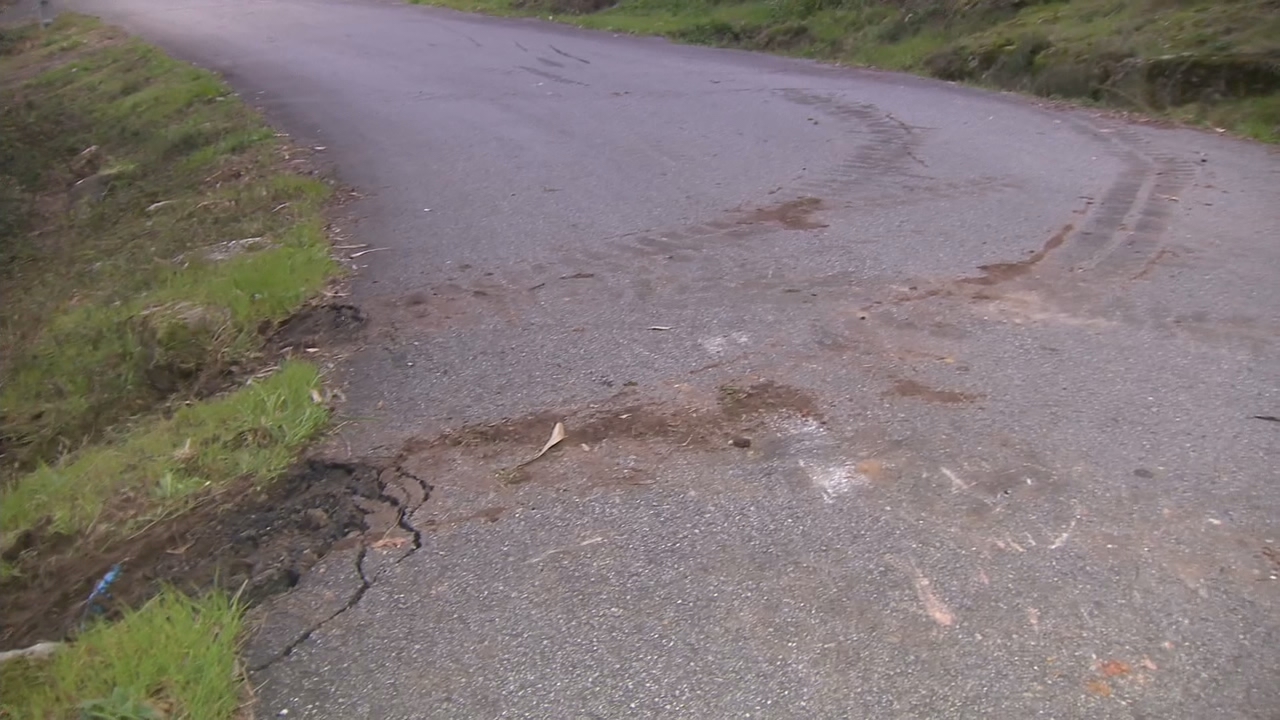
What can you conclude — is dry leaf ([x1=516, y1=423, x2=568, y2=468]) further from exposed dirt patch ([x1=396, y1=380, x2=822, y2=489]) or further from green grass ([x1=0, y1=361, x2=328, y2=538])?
green grass ([x1=0, y1=361, x2=328, y2=538])

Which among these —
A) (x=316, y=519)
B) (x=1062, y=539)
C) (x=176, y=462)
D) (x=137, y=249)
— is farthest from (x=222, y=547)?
(x=137, y=249)

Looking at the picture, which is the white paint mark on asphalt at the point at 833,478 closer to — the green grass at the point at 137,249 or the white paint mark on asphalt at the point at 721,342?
the white paint mark on asphalt at the point at 721,342

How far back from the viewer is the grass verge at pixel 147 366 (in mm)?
3562

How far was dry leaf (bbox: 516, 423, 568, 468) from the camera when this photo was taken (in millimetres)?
4910

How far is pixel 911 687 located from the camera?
337 centimetres

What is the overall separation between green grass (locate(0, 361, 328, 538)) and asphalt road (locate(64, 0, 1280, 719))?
32 centimetres


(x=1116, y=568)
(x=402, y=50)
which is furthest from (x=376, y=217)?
(x=402, y=50)

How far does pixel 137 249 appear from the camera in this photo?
1030cm

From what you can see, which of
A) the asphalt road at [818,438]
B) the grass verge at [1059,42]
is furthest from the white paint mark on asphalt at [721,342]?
the grass verge at [1059,42]

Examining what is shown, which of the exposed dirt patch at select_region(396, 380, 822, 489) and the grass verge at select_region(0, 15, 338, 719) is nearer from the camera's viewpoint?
the grass verge at select_region(0, 15, 338, 719)

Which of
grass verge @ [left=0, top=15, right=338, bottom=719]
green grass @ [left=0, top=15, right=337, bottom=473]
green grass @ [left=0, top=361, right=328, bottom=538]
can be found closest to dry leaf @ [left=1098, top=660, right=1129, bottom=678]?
grass verge @ [left=0, top=15, right=338, bottom=719]

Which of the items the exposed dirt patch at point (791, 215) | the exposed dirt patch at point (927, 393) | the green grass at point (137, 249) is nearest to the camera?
the exposed dirt patch at point (927, 393)

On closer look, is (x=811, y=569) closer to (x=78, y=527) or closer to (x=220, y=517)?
(x=220, y=517)

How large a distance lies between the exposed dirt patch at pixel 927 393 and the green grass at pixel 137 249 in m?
3.44
